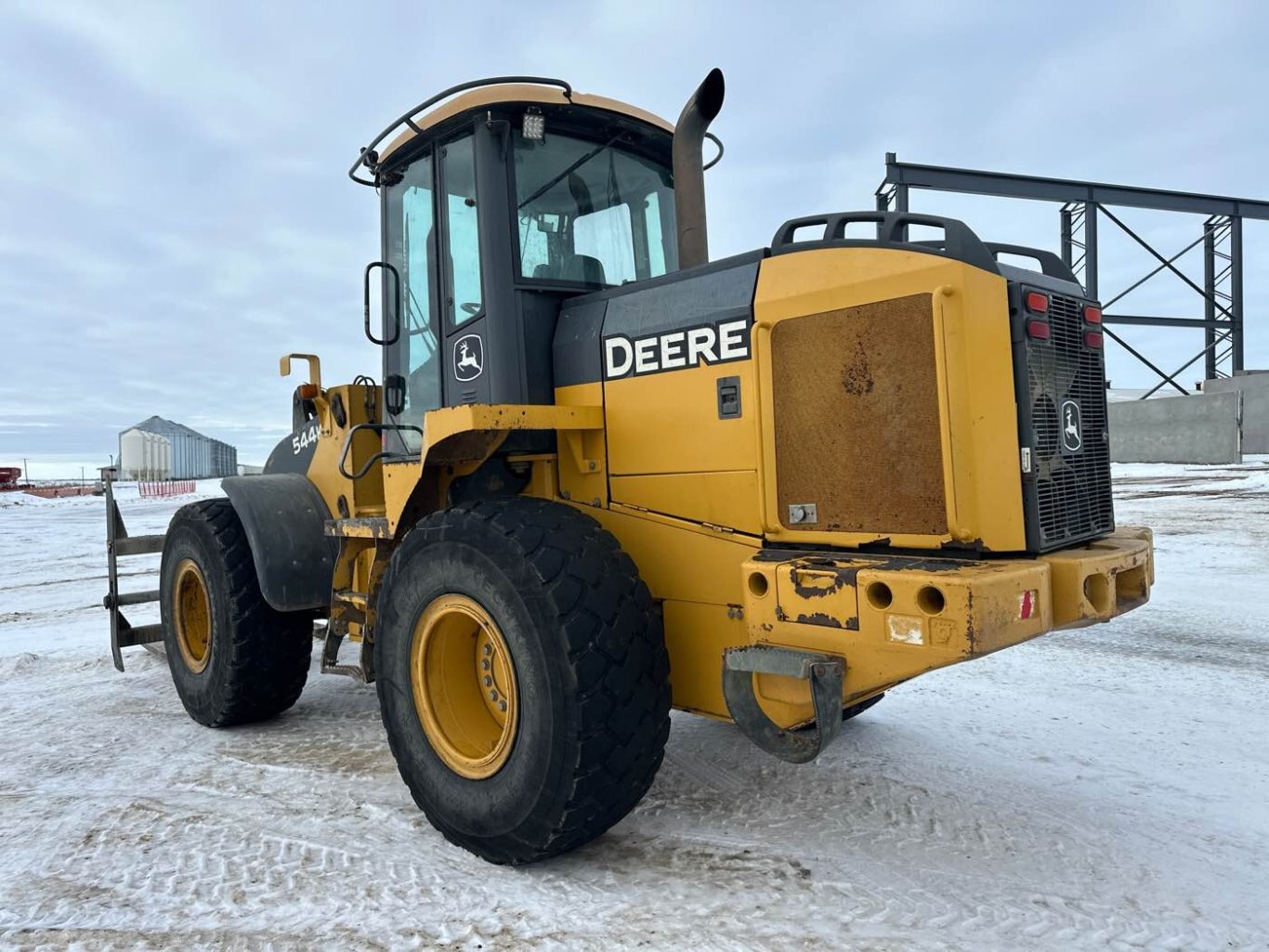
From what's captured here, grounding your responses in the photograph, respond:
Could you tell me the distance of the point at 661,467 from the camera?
3.42 m

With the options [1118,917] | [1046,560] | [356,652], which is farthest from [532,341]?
[356,652]

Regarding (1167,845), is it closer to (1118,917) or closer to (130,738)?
(1118,917)

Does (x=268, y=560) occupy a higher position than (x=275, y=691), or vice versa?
(x=268, y=560)

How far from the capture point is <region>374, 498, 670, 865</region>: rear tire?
2.89m

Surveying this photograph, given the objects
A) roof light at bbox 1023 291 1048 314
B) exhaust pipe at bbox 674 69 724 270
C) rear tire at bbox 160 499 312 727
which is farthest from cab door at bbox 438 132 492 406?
roof light at bbox 1023 291 1048 314

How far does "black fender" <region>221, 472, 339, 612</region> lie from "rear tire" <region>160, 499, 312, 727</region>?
18 centimetres

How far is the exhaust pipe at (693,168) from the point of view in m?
3.75

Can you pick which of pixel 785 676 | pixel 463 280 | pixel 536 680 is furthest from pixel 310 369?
pixel 785 676

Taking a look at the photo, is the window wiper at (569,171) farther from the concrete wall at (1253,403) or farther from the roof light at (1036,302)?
the concrete wall at (1253,403)

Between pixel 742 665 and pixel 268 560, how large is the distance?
106 inches

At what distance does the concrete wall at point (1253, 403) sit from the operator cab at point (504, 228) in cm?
2753

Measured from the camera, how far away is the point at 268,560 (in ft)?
14.8

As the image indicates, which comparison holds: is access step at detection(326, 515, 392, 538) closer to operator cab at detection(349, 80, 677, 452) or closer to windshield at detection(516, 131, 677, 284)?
operator cab at detection(349, 80, 677, 452)

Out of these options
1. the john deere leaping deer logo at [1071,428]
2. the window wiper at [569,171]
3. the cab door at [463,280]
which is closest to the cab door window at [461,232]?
the cab door at [463,280]
